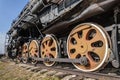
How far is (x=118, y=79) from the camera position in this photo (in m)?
4.17

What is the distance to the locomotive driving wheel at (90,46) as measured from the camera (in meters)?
4.98

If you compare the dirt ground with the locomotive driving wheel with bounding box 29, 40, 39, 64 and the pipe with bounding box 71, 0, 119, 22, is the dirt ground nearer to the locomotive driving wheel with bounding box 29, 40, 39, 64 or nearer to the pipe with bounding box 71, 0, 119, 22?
the locomotive driving wheel with bounding box 29, 40, 39, 64

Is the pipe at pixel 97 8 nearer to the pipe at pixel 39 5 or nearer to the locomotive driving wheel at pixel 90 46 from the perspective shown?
the locomotive driving wheel at pixel 90 46

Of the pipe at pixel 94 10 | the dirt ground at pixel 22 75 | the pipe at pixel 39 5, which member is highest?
the pipe at pixel 39 5

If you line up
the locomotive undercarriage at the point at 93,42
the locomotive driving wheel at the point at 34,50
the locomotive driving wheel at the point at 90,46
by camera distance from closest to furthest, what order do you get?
the locomotive undercarriage at the point at 93,42 → the locomotive driving wheel at the point at 90,46 → the locomotive driving wheel at the point at 34,50

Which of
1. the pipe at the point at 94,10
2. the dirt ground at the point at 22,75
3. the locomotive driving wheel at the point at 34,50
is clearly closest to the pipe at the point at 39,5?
the locomotive driving wheel at the point at 34,50

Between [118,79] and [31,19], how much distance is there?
6657mm

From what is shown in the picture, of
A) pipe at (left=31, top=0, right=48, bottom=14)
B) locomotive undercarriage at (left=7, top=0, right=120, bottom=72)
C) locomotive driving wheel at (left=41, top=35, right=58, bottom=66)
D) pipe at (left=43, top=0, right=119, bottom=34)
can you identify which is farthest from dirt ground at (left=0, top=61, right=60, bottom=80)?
pipe at (left=31, top=0, right=48, bottom=14)

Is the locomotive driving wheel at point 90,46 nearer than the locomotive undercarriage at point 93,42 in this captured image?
No

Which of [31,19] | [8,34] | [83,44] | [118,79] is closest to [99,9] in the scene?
[83,44]

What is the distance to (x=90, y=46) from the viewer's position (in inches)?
212

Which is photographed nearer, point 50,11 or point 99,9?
point 99,9

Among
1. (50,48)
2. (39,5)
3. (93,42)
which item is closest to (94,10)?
(93,42)

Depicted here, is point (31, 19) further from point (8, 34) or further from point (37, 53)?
point (8, 34)
